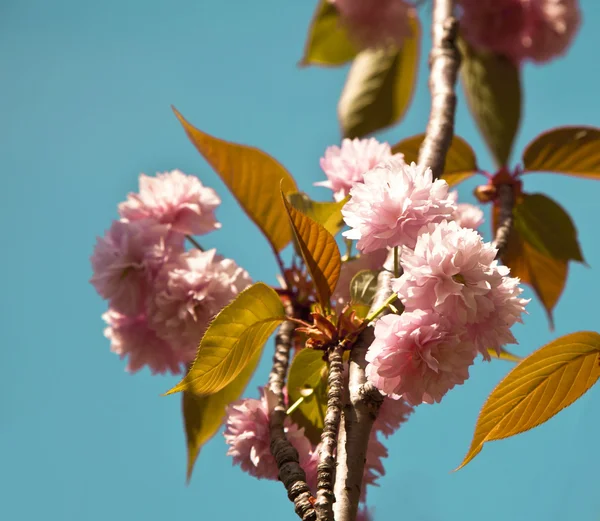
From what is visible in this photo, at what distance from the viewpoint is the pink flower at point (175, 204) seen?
118 cm

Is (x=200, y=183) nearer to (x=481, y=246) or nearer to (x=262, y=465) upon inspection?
(x=262, y=465)

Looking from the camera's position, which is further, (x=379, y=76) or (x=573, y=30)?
(x=379, y=76)

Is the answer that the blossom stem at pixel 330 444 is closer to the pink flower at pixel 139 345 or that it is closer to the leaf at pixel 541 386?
the leaf at pixel 541 386

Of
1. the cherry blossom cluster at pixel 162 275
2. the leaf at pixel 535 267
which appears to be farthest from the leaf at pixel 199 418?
the leaf at pixel 535 267

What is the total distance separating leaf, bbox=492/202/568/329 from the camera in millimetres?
1348

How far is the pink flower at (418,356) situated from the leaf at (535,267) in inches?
27.2

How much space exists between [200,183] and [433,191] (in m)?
0.58

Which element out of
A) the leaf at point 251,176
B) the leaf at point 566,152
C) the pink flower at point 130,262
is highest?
the leaf at point 566,152

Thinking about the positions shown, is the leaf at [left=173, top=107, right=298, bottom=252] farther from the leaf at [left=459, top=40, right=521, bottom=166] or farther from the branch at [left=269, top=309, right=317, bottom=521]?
the leaf at [left=459, top=40, right=521, bottom=166]

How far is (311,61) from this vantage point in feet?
6.22

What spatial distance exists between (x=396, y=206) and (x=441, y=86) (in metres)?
0.48

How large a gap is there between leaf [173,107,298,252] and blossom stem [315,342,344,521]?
1.35 feet

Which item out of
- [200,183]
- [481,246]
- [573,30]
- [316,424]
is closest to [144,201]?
[200,183]

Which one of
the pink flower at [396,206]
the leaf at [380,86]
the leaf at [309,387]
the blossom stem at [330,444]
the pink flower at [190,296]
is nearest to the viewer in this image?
the blossom stem at [330,444]
